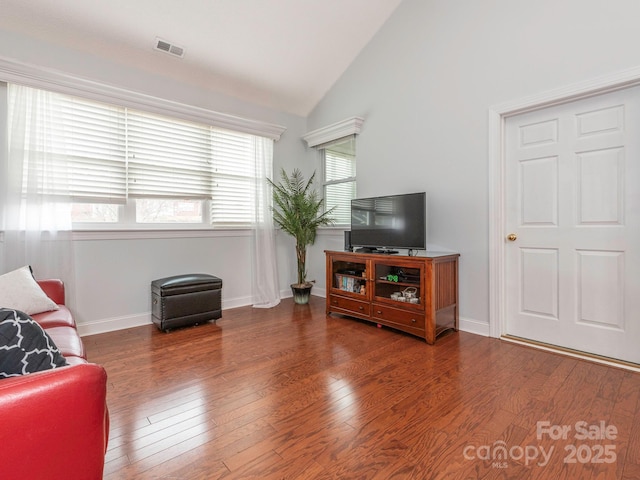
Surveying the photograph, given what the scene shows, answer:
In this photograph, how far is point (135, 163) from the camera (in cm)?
336

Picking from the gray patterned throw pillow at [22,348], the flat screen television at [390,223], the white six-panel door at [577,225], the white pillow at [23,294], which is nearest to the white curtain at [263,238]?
the flat screen television at [390,223]

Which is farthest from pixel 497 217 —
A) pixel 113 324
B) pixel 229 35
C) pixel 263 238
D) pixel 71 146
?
pixel 71 146

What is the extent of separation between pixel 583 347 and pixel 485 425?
Result: 1.46m

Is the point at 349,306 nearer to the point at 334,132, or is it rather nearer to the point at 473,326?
the point at 473,326

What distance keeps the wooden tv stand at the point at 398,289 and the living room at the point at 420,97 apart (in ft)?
0.87

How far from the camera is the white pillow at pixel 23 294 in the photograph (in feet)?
6.60

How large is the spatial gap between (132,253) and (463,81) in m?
3.63

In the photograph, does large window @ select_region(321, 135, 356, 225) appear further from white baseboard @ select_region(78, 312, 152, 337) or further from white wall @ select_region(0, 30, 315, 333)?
white baseboard @ select_region(78, 312, 152, 337)

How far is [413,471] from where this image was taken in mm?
1296

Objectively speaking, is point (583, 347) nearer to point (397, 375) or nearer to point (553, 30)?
point (397, 375)

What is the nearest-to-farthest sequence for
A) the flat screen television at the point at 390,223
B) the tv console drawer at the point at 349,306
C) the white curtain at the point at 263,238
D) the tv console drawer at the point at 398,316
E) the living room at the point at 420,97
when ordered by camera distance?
the living room at the point at 420,97
the tv console drawer at the point at 398,316
the flat screen television at the point at 390,223
the tv console drawer at the point at 349,306
the white curtain at the point at 263,238

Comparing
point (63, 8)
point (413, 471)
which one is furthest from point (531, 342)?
point (63, 8)

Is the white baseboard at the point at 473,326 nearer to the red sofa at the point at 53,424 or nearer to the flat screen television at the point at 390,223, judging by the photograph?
the flat screen television at the point at 390,223

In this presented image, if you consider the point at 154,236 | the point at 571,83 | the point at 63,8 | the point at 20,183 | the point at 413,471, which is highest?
the point at 63,8
